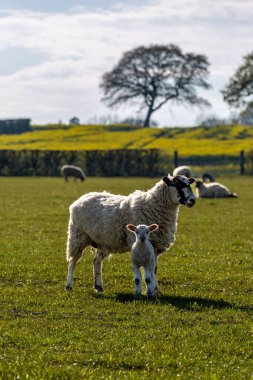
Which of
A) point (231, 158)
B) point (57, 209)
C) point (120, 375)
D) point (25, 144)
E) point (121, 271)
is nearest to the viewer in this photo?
point (120, 375)

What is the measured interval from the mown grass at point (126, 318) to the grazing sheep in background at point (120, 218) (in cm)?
63

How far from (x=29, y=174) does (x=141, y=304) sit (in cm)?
5532

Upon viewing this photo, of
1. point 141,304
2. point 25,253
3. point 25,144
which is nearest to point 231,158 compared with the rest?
point 25,144

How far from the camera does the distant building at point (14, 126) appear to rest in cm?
10900

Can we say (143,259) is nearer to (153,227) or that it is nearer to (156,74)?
(153,227)

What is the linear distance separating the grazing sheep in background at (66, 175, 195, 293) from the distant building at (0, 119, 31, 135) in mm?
98625

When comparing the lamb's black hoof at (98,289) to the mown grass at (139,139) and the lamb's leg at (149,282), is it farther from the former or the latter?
the mown grass at (139,139)

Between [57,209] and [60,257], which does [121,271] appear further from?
[57,209]

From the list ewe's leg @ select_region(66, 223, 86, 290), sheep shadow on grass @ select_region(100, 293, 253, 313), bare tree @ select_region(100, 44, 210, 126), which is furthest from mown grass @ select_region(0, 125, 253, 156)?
sheep shadow on grass @ select_region(100, 293, 253, 313)

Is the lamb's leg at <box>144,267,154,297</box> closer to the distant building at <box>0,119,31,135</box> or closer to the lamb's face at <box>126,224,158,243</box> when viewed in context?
the lamb's face at <box>126,224,158,243</box>

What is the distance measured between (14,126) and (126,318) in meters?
103

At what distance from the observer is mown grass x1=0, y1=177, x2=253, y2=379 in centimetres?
702

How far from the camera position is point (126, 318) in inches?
355

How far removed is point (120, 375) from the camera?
22.1 ft
